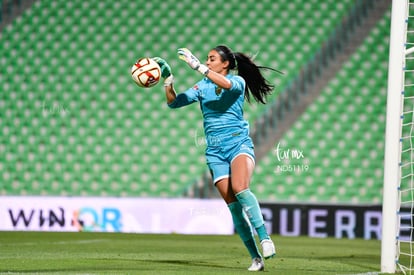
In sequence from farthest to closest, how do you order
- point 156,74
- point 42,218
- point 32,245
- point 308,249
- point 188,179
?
point 188,179
point 42,218
point 308,249
point 32,245
point 156,74

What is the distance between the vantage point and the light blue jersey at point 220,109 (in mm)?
6133

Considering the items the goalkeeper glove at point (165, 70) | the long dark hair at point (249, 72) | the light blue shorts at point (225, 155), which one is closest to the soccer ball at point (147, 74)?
the goalkeeper glove at point (165, 70)

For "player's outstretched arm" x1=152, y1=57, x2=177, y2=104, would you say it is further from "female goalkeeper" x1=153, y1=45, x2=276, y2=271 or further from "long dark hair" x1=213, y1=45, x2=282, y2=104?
"long dark hair" x1=213, y1=45, x2=282, y2=104

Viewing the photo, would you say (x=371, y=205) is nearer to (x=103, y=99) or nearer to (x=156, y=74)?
(x=103, y=99)

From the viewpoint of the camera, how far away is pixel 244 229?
20.1 feet

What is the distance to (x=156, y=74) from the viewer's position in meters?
6.43

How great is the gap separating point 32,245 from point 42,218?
136 inches

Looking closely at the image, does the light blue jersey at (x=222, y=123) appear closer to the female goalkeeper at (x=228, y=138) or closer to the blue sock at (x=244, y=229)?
the female goalkeeper at (x=228, y=138)

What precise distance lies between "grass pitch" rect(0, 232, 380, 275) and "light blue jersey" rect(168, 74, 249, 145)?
37.8 inches

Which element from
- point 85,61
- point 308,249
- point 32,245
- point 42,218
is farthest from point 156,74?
point 85,61

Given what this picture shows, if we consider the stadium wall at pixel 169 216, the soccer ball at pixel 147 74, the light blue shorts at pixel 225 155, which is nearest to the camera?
the light blue shorts at pixel 225 155

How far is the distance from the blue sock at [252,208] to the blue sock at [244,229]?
0.17m

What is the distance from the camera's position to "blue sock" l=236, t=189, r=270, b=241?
5887 millimetres

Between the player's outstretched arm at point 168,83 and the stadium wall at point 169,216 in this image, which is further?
the stadium wall at point 169,216
